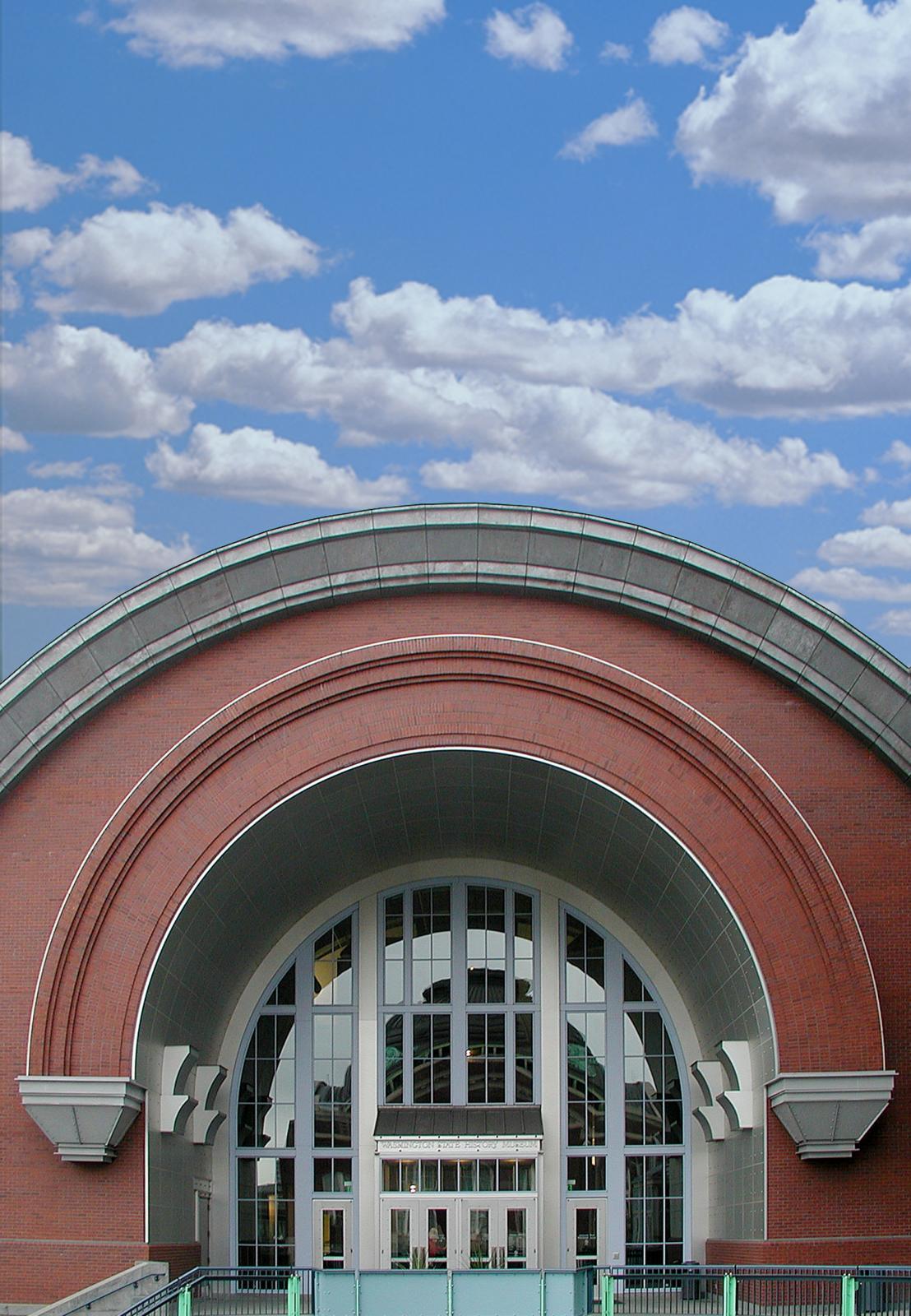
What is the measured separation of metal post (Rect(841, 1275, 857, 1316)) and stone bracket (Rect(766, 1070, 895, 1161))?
4645 mm

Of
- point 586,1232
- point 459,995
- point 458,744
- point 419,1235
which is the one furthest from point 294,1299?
point 586,1232

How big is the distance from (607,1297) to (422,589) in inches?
462

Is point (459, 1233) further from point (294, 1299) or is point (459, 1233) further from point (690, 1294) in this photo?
point (294, 1299)

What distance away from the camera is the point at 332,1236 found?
3497 cm

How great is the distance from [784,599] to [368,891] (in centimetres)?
1088

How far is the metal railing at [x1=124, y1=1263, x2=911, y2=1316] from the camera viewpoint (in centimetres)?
2495

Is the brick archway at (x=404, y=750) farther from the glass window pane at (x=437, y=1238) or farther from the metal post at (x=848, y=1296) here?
the glass window pane at (x=437, y=1238)

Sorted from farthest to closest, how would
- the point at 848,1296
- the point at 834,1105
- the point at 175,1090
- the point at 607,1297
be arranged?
the point at 175,1090 < the point at 834,1105 < the point at 607,1297 < the point at 848,1296

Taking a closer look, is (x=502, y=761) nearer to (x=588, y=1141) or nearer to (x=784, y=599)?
(x=784, y=599)

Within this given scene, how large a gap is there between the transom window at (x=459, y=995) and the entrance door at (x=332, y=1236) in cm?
231

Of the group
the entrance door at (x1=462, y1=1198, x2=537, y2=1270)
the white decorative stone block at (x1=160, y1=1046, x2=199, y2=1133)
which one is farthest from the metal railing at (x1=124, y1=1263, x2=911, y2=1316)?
the entrance door at (x1=462, y1=1198, x2=537, y2=1270)

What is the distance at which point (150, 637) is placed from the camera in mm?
30516

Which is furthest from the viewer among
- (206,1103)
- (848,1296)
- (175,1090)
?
(206,1103)

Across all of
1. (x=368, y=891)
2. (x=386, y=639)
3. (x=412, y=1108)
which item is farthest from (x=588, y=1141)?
(x=386, y=639)
